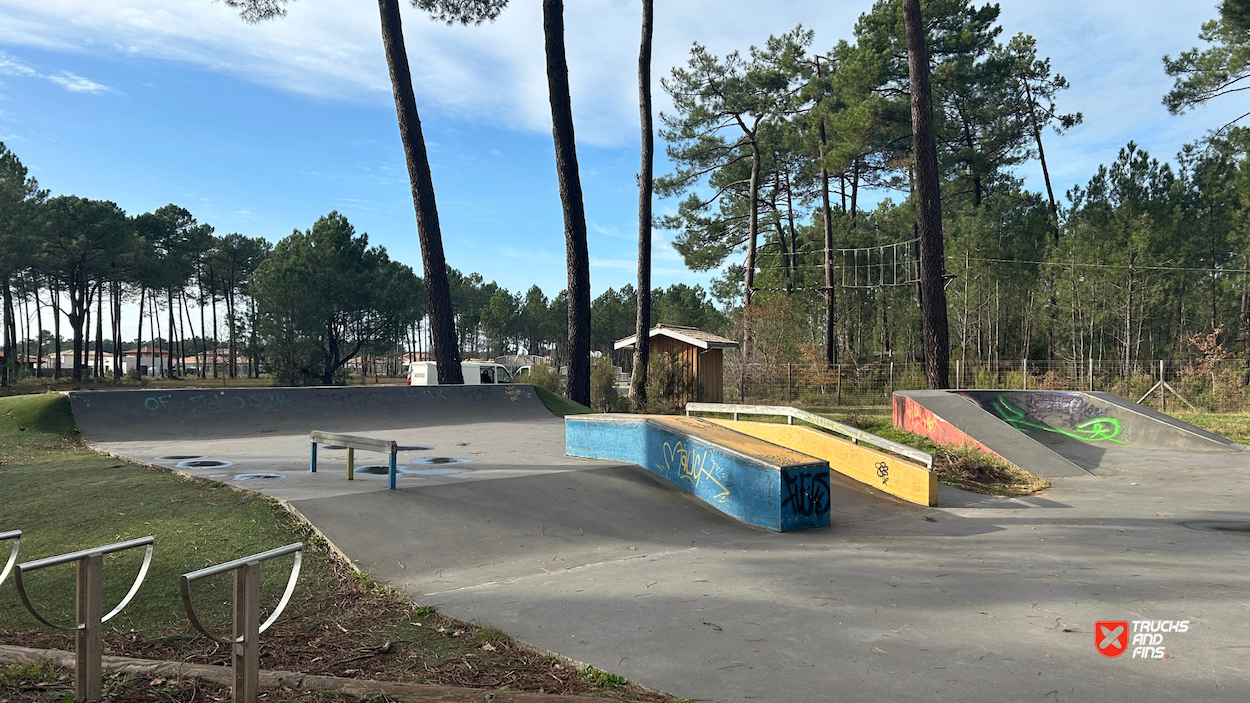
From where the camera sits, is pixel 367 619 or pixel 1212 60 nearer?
pixel 367 619

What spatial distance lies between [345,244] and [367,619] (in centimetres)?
4090

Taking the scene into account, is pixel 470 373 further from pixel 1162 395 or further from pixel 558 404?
pixel 1162 395

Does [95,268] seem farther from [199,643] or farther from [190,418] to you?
[199,643]

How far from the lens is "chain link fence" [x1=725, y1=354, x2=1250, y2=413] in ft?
70.5

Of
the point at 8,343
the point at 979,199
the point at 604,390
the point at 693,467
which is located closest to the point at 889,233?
the point at 979,199

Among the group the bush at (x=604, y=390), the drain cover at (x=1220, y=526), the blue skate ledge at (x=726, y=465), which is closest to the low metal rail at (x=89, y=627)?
the blue skate ledge at (x=726, y=465)

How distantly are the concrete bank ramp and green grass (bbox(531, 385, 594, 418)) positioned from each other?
7.63 m

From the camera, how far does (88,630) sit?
3.12 meters

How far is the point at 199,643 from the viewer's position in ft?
13.7

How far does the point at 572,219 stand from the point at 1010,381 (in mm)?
16129

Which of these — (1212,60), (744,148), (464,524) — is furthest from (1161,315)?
(464,524)

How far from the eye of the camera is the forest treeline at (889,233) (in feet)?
97.7

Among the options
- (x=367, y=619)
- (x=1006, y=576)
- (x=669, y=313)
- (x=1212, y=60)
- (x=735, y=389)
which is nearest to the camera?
(x=367, y=619)

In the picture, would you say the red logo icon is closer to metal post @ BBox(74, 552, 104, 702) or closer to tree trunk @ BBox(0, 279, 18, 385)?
metal post @ BBox(74, 552, 104, 702)
